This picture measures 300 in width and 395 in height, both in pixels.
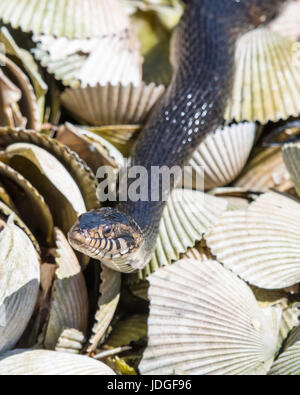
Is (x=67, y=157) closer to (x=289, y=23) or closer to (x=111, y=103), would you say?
(x=111, y=103)

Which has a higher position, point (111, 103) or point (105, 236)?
point (111, 103)

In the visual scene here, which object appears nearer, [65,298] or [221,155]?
[65,298]

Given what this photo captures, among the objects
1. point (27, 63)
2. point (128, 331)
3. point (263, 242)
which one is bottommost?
point (128, 331)

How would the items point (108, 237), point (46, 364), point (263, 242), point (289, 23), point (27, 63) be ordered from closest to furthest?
→ point (46, 364)
point (108, 237)
point (263, 242)
point (27, 63)
point (289, 23)

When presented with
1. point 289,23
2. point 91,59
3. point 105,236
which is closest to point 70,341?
point 105,236

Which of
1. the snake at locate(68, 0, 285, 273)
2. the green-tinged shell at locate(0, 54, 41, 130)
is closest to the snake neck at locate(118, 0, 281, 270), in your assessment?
the snake at locate(68, 0, 285, 273)

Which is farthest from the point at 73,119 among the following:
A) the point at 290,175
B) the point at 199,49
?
the point at 290,175

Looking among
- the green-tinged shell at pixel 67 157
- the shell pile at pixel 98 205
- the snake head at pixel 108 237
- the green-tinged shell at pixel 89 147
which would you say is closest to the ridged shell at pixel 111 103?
the shell pile at pixel 98 205

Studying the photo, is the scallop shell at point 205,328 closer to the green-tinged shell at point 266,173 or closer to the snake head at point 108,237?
the snake head at point 108,237
